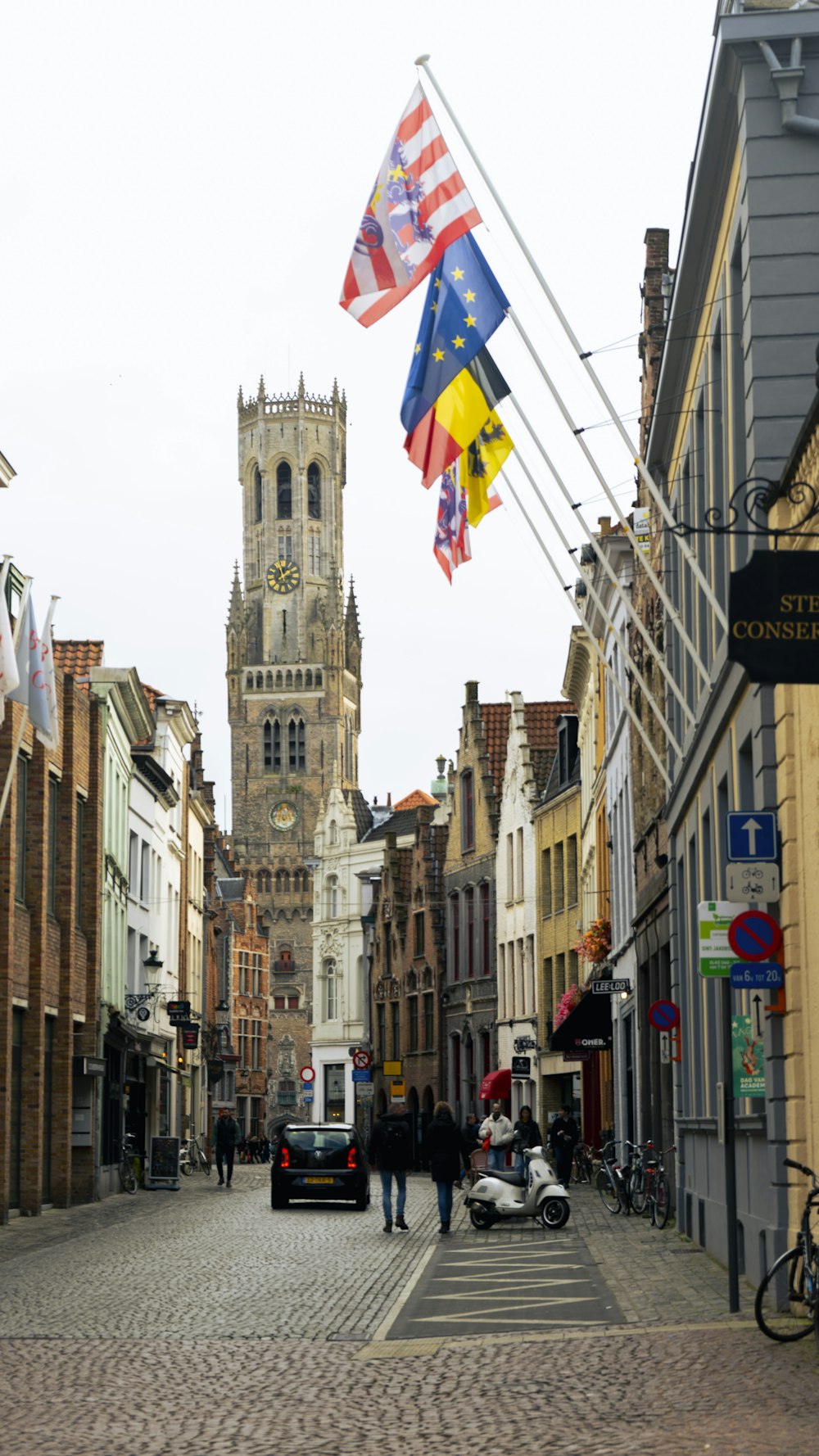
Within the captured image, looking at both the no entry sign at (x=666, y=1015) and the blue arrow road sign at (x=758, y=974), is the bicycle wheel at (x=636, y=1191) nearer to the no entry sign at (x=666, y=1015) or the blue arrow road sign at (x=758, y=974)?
the no entry sign at (x=666, y=1015)

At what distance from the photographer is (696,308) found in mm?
18922

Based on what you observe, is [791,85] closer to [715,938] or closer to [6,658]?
[715,938]

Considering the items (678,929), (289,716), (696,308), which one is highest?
(289,716)

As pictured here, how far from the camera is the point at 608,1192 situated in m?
31.6

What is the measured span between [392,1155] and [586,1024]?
588 inches

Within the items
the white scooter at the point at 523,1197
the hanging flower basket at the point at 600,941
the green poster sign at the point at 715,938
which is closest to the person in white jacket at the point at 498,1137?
the white scooter at the point at 523,1197

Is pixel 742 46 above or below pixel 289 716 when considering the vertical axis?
below

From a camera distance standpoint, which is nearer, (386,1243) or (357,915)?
(386,1243)

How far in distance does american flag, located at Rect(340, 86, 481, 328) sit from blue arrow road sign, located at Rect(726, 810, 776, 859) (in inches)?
243

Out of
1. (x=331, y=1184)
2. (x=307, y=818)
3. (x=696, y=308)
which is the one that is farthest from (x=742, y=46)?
(x=307, y=818)

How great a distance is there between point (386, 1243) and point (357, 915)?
6544 centimetres

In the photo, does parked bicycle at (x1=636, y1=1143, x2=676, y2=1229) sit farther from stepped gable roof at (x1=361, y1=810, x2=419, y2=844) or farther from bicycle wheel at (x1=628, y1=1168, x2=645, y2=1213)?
stepped gable roof at (x1=361, y1=810, x2=419, y2=844)

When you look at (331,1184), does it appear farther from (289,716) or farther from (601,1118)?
(289,716)

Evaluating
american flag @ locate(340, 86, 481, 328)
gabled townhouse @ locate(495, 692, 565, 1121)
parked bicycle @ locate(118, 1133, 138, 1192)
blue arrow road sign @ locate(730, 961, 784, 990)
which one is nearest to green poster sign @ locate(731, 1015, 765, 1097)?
blue arrow road sign @ locate(730, 961, 784, 990)
